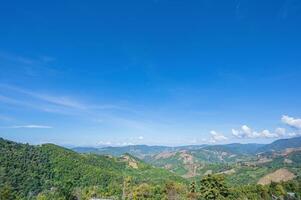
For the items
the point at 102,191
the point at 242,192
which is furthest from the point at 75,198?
the point at 242,192

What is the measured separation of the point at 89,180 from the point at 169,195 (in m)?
85.2

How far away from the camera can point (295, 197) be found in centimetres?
12181

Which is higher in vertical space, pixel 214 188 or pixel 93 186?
pixel 214 188

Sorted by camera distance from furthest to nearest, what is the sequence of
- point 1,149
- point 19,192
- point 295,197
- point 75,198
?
point 1,149, point 19,192, point 295,197, point 75,198

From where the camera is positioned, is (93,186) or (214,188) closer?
(214,188)

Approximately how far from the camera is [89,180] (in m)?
182

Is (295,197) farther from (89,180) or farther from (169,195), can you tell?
(89,180)

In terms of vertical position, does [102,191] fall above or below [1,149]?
below

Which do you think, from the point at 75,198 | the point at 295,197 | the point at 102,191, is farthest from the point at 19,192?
the point at 295,197

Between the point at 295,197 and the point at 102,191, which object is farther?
the point at 102,191

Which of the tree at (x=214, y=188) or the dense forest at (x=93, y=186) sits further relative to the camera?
the dense forest at (x=93, y=186)

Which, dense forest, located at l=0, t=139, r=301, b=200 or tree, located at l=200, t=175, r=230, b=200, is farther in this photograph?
dense forest, located at l=0, t=139, r=301, b=200

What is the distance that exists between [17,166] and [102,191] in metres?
56.8

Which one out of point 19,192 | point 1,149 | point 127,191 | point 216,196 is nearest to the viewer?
point 216,196
